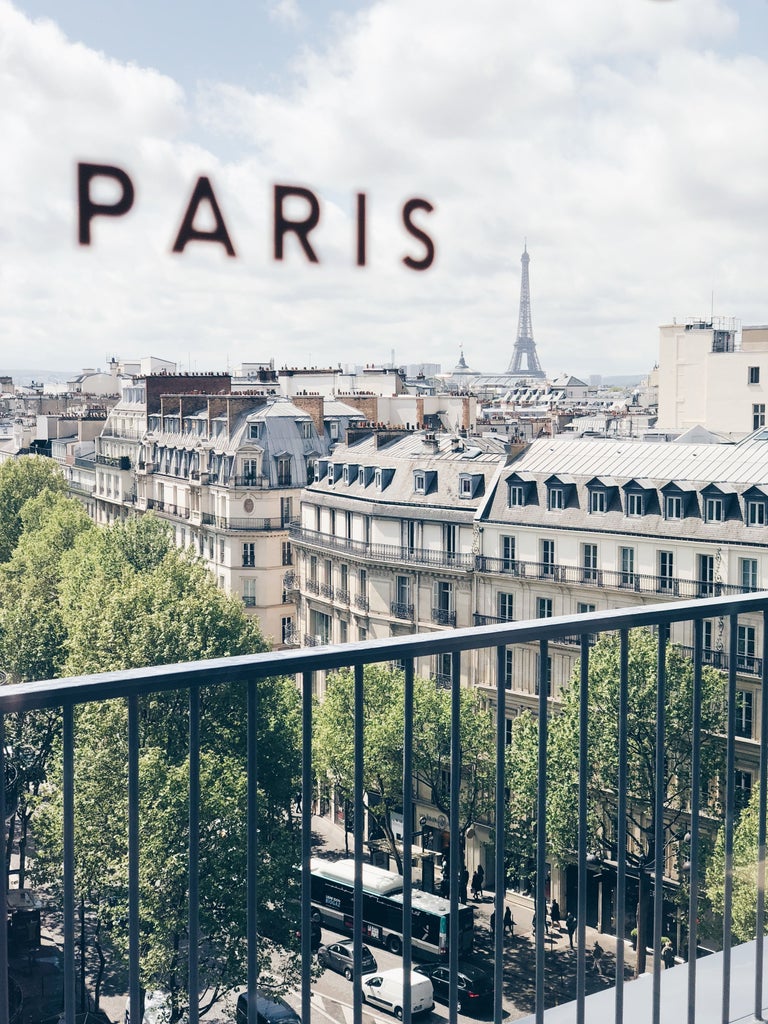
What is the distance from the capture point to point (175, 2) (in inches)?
362

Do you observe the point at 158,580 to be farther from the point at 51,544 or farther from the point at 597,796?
the point at 597,796

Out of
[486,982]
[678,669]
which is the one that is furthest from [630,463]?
[486,982]

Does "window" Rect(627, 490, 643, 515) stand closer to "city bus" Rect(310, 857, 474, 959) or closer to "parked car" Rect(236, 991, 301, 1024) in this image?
"city bus" Rect(310, 857, 474, 959)

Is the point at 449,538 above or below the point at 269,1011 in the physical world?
below

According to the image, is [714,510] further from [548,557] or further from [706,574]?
[548,557]

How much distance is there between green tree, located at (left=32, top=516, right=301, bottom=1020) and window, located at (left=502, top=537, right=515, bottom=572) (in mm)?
6871

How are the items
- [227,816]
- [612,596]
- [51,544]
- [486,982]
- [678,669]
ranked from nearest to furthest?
[486,982] → [227,816] → [678,669] → [612,596] → [51,544]

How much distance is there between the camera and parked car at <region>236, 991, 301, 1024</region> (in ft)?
9.29

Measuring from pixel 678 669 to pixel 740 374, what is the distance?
38.0 meters

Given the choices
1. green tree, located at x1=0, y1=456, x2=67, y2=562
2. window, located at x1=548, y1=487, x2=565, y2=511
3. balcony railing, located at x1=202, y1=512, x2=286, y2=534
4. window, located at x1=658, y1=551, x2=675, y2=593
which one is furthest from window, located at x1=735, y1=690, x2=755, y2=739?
green tree, located at x1=0, y1=456, x2=67, y2=562

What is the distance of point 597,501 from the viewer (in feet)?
96.8

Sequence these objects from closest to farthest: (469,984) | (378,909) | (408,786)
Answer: (408,786) → (378,909) → (469,984)

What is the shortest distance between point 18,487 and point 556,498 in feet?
79.5

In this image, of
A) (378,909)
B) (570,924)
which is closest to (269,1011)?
(378,909)
